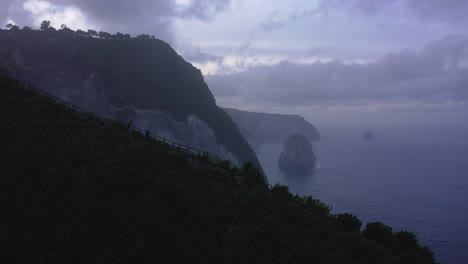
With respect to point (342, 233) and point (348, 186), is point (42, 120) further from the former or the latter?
point (348, 186)

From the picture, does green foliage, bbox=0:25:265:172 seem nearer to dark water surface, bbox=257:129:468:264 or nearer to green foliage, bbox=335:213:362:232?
dark water surface, bbox=257:129:468:264

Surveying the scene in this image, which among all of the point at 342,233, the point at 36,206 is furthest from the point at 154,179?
the point at 342,233

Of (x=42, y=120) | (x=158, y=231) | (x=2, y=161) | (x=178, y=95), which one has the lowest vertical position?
(x=158, y=231)

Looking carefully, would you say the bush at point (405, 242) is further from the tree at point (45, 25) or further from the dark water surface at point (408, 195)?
the tree at point (45, 25)

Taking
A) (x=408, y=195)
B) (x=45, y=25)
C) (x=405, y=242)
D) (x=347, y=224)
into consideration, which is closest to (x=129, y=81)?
(x=45, y=25)

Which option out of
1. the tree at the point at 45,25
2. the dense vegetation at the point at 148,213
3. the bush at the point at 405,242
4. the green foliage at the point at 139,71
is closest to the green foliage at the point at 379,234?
the dense vegetation at the point at 148,213

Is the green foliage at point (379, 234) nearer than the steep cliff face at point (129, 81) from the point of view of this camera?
Yes

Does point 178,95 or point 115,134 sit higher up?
point 178,95
